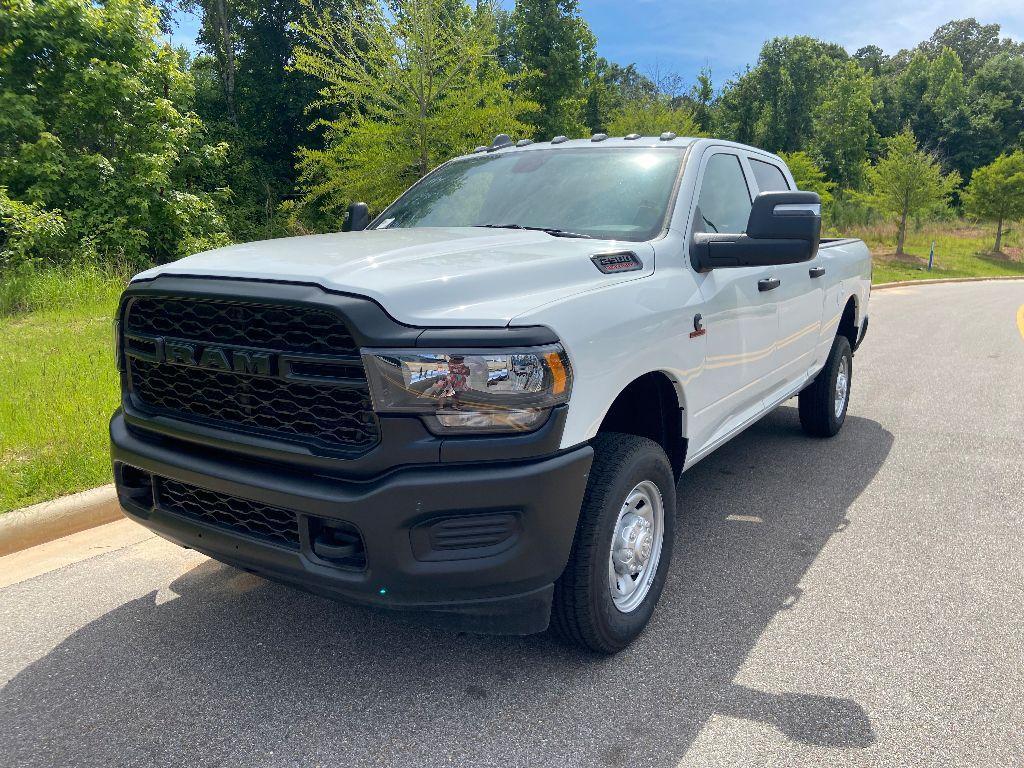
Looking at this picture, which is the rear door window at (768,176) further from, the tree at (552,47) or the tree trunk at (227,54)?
the tree at (552,47)

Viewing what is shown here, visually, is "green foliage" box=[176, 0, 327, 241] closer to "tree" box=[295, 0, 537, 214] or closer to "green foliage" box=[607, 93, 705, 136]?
"green foliage" box=[607, 93, 705, 136]

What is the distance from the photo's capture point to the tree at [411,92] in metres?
11.3

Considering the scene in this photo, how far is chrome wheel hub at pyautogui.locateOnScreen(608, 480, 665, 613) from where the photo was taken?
2.86 metres

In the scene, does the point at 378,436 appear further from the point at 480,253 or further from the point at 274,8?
the point at 274,8

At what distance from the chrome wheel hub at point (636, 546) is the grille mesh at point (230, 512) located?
1123mm

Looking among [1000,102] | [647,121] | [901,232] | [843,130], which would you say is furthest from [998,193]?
[1000,102]

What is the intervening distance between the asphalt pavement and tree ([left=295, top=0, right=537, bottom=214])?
29.1ft

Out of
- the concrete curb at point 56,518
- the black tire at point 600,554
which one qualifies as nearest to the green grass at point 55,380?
the concrete curb at point 56,518

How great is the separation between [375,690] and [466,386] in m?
1.20

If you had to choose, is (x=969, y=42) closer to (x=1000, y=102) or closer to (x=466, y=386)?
(x=1000, y=102)

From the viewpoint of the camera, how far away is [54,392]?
5703mm

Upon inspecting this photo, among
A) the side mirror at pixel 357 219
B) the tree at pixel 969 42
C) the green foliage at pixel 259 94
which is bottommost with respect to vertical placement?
the side mirror at pixel 357 219

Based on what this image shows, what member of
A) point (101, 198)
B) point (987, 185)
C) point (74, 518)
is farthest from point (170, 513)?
point (987, 185)

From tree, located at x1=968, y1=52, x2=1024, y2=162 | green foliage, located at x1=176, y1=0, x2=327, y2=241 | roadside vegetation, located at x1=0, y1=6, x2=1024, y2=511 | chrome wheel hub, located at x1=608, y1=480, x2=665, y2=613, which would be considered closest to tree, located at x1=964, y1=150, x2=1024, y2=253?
roadside vegetation, located at x1=0, y1=6, x2=1024, y2=511
